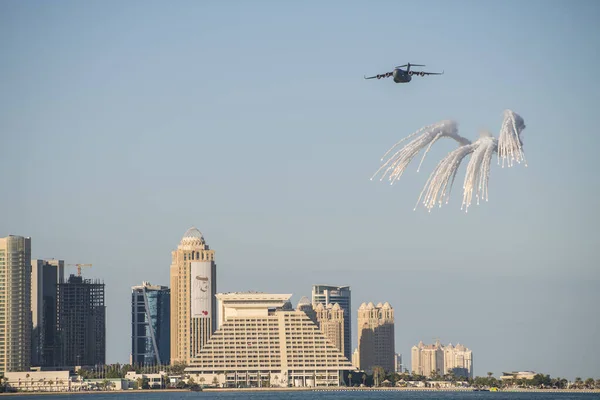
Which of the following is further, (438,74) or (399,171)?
(438,74)

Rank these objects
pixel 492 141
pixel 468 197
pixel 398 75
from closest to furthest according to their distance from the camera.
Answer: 1. pixel 468 197
2. pixel 492 141
3. pixel 398 75

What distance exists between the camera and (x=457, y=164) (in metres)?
100

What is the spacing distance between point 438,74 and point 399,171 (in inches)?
424

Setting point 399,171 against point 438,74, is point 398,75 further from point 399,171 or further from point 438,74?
point 399,171

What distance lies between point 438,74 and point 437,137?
7342mm

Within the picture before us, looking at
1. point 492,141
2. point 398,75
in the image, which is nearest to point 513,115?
point 492,141

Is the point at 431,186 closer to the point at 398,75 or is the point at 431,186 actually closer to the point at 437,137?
the point at 437,137

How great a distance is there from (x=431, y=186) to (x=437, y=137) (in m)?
4.11

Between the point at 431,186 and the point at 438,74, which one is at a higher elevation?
the point at 438,74

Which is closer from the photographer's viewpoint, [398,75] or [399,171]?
[399,171]

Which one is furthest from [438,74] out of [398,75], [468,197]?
[468,197]

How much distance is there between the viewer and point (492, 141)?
9981cm

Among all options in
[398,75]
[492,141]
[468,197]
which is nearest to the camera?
[468,197]

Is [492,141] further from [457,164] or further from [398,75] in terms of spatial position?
[398,75]
